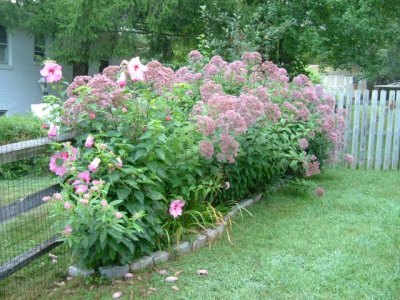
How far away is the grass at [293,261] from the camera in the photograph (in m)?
3.36

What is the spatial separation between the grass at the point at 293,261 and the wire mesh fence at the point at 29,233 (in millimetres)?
299

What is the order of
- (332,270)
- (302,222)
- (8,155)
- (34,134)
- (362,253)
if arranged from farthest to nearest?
(34,134) < (302,222) < (362,253) < (332,270) < (8,155)

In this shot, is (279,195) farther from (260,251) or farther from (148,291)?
(148,291)

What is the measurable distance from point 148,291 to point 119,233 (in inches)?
18.8

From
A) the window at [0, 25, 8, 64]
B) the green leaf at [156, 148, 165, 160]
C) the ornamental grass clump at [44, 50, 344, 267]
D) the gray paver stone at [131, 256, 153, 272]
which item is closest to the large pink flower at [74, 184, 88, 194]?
Answer: the ornamental grass clump at [44, 50, 344, 267]

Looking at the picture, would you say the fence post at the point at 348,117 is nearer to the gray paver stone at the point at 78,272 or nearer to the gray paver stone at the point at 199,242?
the gray paver stone at the point at 199,242

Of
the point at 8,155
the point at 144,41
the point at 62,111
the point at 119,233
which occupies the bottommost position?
the point at 119,233

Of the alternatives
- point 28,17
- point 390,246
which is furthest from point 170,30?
point 390,246

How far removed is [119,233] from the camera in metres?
3.29

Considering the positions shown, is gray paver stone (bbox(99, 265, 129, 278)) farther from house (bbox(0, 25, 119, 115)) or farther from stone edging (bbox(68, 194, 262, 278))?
house (bbox(0, 25, 119, 115))

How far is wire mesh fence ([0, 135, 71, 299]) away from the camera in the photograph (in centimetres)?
338

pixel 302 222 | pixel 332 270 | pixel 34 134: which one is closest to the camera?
pixel 332 270

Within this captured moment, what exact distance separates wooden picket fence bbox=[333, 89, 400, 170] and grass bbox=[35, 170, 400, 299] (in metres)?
3.43

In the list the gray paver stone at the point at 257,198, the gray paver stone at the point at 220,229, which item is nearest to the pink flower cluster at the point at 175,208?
the gray paver stone at the point at 220,229
